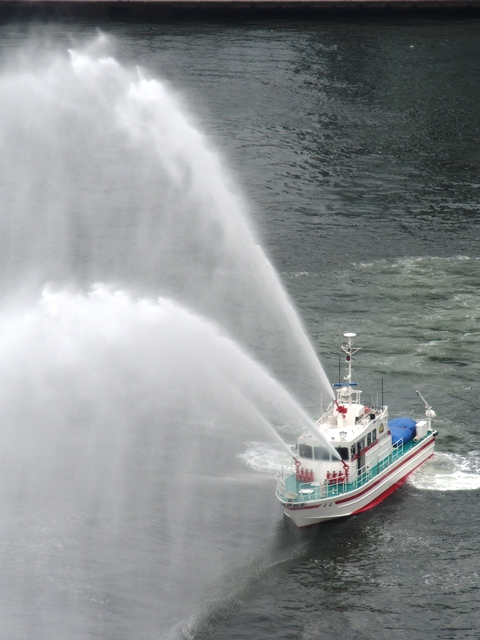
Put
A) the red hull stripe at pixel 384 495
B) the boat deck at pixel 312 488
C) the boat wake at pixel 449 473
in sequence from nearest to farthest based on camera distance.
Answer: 1. the boat deck at pixel 312 488
2. the red hull stripe at pixel 384 495
3. the boat wake at pixel 449 473

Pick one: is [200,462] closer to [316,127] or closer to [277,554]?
[277,554]

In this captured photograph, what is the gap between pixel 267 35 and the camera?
574 ft

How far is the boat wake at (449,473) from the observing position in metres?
68.9

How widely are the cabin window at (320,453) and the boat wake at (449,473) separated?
7.06 metres

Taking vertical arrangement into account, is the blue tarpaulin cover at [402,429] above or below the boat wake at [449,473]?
above

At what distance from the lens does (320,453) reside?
218ft

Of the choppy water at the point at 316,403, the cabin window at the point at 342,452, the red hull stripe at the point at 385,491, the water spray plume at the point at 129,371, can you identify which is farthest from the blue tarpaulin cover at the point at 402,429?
the water spray plume at the point at 129,371

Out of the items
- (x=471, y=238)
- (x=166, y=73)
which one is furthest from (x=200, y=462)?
(x=166, y=73)

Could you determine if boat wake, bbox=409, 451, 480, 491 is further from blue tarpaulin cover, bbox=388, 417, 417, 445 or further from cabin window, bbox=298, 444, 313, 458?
cabin window, bbox=298, 444, 313, 458

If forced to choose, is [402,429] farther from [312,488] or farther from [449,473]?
[312,488]

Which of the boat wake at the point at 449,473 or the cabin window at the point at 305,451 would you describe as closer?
the cabin window at the point at 305,451

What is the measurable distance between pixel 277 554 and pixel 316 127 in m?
81.5

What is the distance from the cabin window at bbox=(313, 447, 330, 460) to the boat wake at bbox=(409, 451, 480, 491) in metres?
7.06

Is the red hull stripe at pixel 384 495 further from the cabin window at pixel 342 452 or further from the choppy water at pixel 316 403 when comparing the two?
the cabin window at pixel 342 452
